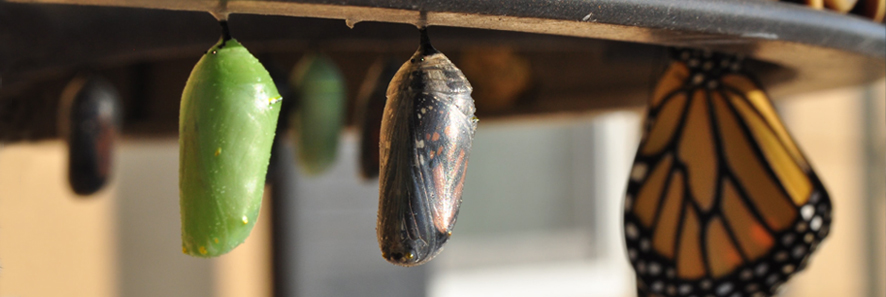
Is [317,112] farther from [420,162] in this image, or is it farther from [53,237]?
[53,237]

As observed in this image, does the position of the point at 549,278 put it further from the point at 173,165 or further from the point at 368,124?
the point at 368,124

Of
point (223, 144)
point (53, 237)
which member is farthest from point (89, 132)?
point (53, 237)

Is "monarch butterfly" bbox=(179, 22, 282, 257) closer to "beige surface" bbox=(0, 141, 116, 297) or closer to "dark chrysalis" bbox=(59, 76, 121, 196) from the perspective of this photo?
"dark chrysalis" bbox=(59, 76, 121, 196)

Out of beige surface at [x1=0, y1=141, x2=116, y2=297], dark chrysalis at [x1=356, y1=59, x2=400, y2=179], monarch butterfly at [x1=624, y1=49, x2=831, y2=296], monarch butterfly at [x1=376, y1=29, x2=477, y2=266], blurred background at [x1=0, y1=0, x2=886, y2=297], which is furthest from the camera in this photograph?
beige surface at [x1=0, y1=141, x2=116, y2=297]

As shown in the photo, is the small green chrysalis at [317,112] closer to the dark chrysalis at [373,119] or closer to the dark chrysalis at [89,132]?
the dark chrysalis at [373,119]

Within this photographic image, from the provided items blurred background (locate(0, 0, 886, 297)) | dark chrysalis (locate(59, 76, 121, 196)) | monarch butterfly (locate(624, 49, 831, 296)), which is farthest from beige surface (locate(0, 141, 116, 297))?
monarch butterfly (locate(624, 49, 831, 296))

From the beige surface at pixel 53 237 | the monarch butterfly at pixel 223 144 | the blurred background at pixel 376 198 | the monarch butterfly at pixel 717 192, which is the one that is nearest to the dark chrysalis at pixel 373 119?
the blurred background at pixel 376 198
